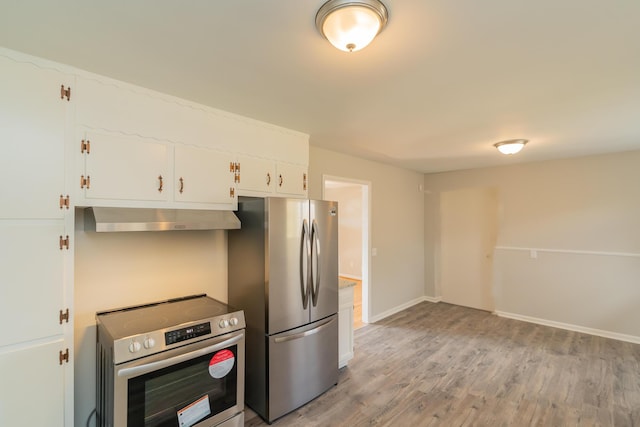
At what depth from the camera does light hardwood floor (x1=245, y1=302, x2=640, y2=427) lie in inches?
97.2

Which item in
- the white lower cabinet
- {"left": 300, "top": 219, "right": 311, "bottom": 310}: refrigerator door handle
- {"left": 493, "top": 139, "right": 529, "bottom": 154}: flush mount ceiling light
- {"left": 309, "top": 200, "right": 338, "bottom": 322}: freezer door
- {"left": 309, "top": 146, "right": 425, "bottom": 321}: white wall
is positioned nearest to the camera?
{"left": 300, "top": 219, "right": 311, "bottom": 310}: refrigerator door handle

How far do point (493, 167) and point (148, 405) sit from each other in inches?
222

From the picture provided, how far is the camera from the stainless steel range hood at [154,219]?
1850 millimetres

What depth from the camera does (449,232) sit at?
583 centimetres

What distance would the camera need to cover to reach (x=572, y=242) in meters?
4.41

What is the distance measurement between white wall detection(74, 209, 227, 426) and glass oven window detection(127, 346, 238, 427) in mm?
A: 653

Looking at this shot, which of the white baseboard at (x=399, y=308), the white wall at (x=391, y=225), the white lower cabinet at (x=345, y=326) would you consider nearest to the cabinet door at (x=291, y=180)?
the white wall at (x=391, y=225)

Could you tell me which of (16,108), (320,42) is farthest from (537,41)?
(16,108)

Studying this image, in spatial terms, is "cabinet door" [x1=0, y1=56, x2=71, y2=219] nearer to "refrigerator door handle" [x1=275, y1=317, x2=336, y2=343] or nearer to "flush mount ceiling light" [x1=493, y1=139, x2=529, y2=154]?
"refrigerator door handle" [x1=275, y1=317, x2=336, y2=343]

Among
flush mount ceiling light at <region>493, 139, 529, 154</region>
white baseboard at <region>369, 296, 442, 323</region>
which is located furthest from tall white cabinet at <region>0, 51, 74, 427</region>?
flush mount ceiling light at <region>493, 139, 529, 154</region>

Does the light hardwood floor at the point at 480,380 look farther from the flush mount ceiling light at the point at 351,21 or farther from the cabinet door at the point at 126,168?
the flush mount ceiling light at the point at 351,21

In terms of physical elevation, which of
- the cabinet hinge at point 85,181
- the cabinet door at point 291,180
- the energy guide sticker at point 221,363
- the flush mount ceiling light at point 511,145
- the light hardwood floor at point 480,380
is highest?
the flush mount ceiling light at point 511,145

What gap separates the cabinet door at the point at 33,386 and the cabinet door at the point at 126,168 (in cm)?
92

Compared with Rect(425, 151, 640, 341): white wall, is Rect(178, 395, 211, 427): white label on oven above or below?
below
